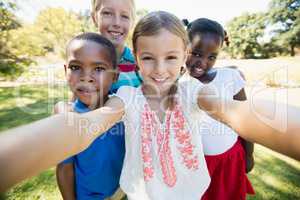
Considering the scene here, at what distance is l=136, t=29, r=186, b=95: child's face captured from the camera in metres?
1.38

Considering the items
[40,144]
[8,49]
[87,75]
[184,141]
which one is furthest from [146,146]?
[8,49]

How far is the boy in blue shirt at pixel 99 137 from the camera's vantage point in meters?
1.49

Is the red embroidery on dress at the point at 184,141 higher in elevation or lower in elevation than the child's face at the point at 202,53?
lower

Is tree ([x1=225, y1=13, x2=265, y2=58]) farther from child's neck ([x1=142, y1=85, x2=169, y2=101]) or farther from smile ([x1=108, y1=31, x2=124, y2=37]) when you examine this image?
child's neck ([x1=142, y1=85, x2=169, y2=101])

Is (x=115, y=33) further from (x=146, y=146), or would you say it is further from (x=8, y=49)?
(x=8, y=49)

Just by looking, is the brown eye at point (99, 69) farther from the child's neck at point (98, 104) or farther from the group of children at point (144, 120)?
the child's neck at point (98, 104)

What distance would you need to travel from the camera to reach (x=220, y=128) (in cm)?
183

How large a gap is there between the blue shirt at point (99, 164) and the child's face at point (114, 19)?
0.74 m

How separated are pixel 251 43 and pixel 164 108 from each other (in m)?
35.0

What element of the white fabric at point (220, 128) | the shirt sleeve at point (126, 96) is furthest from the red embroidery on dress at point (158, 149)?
the white fabric at point (220, 128)

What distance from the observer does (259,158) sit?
3775 millimetres

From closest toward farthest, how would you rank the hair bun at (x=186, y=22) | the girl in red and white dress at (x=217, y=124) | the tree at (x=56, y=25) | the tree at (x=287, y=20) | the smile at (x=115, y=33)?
the girl in red and white dress at (x=217, y=124) < the smile at (x=115, y=33) < the hair bun at (x=186, y=22) < the tree at (x=56, y=25) < the tree at (x=287, y=20)

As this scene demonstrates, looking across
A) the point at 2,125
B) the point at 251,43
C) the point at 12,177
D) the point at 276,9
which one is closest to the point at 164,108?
the point at 12,177

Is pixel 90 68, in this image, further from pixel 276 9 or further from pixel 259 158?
pixel 276 9
